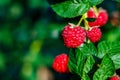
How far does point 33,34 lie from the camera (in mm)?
3766

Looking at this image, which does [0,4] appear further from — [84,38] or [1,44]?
[84,38]

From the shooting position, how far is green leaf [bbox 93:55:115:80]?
4.31ft

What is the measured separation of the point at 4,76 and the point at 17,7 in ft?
2.30

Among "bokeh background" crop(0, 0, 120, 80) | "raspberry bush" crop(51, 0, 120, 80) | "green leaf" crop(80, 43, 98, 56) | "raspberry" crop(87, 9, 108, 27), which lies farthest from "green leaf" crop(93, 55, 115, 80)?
"bokeh background" crop(0, 0, 120, 80)

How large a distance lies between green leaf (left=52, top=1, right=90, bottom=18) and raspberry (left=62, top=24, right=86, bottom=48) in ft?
0.17

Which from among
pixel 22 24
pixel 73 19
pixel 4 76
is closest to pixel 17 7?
pixel 22 24

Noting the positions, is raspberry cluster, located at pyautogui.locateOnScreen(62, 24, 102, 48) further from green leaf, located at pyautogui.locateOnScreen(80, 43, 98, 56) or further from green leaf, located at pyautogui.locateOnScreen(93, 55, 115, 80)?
green leaf, located at pyautogui.locateOnScreen(93, 55, 115, 80)

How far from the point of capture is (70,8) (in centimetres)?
146

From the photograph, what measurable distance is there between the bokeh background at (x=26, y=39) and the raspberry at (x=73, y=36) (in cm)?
171

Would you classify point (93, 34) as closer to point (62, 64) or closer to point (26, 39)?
point (62, 64)

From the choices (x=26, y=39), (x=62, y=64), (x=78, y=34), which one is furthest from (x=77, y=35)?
(x=26, y=39)

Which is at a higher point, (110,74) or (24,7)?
(110,74)

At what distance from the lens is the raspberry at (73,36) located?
1.41 m

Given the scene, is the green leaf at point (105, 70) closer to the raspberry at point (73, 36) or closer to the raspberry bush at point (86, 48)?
the raspberry bush at point (86, 48)
